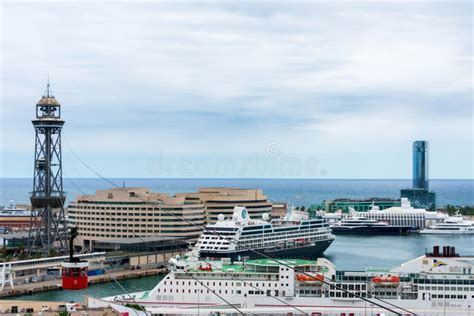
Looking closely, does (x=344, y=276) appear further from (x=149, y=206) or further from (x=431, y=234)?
(x=431, y=234)

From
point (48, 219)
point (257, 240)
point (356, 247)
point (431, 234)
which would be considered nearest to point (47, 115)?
point (48, 219)

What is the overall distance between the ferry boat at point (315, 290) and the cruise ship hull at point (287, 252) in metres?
13.5

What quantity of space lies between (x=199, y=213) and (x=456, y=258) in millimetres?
26929

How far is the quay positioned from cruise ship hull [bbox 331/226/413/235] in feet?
92.4

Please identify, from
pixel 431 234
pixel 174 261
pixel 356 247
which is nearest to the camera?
pixel 174 261

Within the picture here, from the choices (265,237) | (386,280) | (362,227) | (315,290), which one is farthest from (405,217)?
(315,290)

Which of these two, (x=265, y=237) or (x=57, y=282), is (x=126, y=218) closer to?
(x=265, y=237)

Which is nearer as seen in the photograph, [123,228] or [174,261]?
[174,261]

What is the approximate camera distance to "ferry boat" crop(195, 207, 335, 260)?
38.8 metres

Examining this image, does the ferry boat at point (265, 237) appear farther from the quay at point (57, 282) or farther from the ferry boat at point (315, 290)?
the ferry boat at point (315, 290)

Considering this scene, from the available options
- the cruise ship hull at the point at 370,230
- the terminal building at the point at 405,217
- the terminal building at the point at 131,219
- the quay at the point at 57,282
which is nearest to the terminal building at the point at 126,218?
the terminal building at the point at 131,219

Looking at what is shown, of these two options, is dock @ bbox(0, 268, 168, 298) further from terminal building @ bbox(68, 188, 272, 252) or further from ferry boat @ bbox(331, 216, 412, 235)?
ferry boat @ bbox(331, 216, 412, 235)

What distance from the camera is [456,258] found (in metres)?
24.9

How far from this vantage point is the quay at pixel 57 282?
1175 inches
